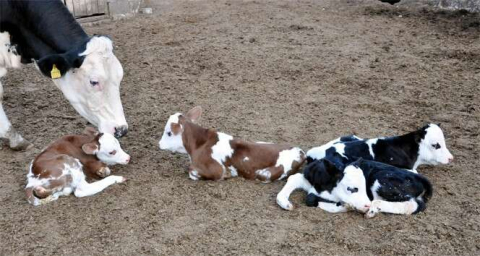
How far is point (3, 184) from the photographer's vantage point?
482cm

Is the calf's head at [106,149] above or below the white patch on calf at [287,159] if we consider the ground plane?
below

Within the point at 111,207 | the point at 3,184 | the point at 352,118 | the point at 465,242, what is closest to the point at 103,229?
the point at 111,207

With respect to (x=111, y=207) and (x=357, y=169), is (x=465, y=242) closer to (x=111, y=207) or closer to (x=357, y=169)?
(x=357, y=169)

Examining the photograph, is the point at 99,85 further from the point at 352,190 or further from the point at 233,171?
the point at 352,190

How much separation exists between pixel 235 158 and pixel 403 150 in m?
1.36

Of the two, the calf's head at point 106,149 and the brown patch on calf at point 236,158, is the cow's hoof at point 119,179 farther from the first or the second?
the brown patch on calf at point 236,158

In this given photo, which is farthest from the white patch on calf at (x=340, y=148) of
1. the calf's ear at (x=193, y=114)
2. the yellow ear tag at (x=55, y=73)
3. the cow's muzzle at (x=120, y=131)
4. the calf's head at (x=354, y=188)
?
the yellow ear tag at (x=55, y=73)

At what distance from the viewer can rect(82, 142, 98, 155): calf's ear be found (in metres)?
4.64

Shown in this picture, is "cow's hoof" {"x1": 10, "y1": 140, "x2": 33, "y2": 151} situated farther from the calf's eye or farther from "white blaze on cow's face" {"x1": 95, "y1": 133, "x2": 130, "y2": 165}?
the calf's eye

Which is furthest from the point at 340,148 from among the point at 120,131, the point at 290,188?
the point at 120,131

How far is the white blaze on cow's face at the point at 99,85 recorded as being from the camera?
4.93m

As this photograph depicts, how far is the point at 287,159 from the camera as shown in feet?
15.1

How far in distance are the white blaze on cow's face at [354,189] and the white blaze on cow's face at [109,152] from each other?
1.83 m

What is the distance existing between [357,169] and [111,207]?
1878 mm
